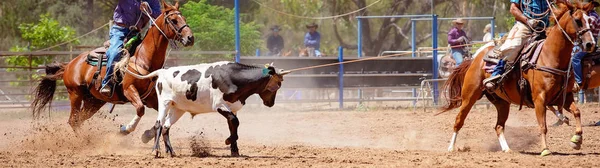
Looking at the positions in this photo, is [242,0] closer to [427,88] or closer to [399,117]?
[427,88]

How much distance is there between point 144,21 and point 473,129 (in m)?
5.13

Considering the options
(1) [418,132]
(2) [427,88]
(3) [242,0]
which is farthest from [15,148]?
(3) [242,0]

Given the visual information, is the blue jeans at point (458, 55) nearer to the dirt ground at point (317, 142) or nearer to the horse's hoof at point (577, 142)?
the dirt ground at point (317, 142)

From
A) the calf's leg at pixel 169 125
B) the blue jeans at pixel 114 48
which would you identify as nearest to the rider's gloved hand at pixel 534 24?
the calf's leg at pixel 169 125

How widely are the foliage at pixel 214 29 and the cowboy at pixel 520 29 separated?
11412 millimetres

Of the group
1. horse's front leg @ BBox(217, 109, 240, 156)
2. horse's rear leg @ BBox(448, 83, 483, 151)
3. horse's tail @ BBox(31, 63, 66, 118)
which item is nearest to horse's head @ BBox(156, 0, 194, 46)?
horse's front leg @ BBox(217, 109, 240, 156)

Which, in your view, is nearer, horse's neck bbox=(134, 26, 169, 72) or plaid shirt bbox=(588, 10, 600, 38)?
plaid shirt bbox=(588, 10, 600, 38)

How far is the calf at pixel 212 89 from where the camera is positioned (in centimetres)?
1052

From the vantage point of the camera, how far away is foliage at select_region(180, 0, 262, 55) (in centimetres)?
2238

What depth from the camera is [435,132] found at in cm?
1449

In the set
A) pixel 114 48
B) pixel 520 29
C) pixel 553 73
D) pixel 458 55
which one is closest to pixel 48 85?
pixel 114 48

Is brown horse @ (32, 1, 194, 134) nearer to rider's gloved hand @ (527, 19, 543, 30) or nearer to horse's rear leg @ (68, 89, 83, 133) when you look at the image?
horse's rear leg @ (68, 89, 83, 133)

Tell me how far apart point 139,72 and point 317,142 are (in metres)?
2.89

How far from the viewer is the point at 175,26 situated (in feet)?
38.7
